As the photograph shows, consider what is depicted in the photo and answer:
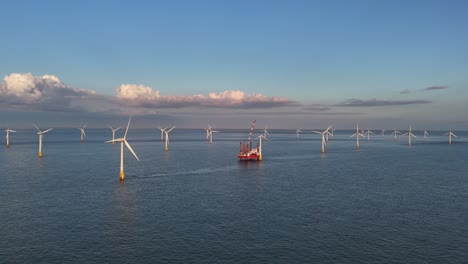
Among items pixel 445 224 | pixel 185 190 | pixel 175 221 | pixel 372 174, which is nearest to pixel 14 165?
pixel 185 190

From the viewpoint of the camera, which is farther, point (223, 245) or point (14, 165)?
point (14, 165)

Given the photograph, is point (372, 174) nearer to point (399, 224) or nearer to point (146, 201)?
point (399, 224)

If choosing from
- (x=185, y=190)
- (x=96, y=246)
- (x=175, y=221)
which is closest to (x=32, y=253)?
(x=96, y=246)

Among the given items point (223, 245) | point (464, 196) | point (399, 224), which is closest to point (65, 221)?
point (223, 245)

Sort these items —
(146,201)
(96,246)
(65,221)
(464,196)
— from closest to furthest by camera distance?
(96,246), (65,221), (146,201), (464,196)

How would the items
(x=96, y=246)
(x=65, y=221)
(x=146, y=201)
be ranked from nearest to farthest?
(x=96, y=246)
(x=65, y=221)
(x=146, y=201)

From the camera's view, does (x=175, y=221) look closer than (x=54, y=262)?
No

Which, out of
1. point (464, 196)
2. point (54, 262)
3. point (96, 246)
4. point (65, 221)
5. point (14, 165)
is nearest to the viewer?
point (54, 262)

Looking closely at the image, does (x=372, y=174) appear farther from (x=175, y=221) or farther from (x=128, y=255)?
A: (x=128, y=255)

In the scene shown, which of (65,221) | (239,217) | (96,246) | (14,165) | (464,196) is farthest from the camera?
(14,165)
